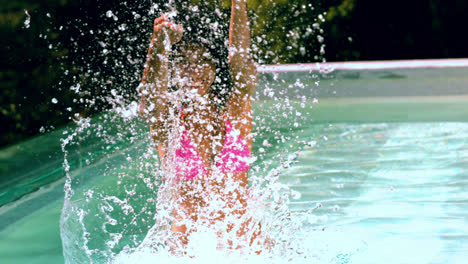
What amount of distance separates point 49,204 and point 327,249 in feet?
6.16

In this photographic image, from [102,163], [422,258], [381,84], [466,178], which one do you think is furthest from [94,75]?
[422,258]

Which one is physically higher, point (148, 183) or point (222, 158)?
point (222, 158)

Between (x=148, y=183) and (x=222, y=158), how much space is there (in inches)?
83.1

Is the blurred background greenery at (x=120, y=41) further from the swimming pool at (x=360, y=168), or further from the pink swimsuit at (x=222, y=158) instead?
the pink swimsuit at (x=222, y=158)

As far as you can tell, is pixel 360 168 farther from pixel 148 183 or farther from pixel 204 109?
pixel 204 109

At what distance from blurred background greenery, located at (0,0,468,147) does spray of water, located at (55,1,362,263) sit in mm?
45

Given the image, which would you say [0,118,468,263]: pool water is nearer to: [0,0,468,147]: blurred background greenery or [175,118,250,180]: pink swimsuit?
[175,118,250,180]: pink swimsuit

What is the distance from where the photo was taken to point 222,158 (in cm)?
243

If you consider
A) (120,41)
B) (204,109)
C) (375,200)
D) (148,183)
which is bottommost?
(375,200)

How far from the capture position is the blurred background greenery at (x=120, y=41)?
5.51 m

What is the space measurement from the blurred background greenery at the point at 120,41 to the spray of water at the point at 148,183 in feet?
0.15

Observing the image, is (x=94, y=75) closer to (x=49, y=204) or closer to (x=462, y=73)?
(x=49, y=204)

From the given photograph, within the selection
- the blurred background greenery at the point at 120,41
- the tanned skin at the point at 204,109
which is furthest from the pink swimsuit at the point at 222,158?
the blurred background greenery at the point at 120,41

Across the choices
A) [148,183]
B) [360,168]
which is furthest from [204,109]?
[360,168]
